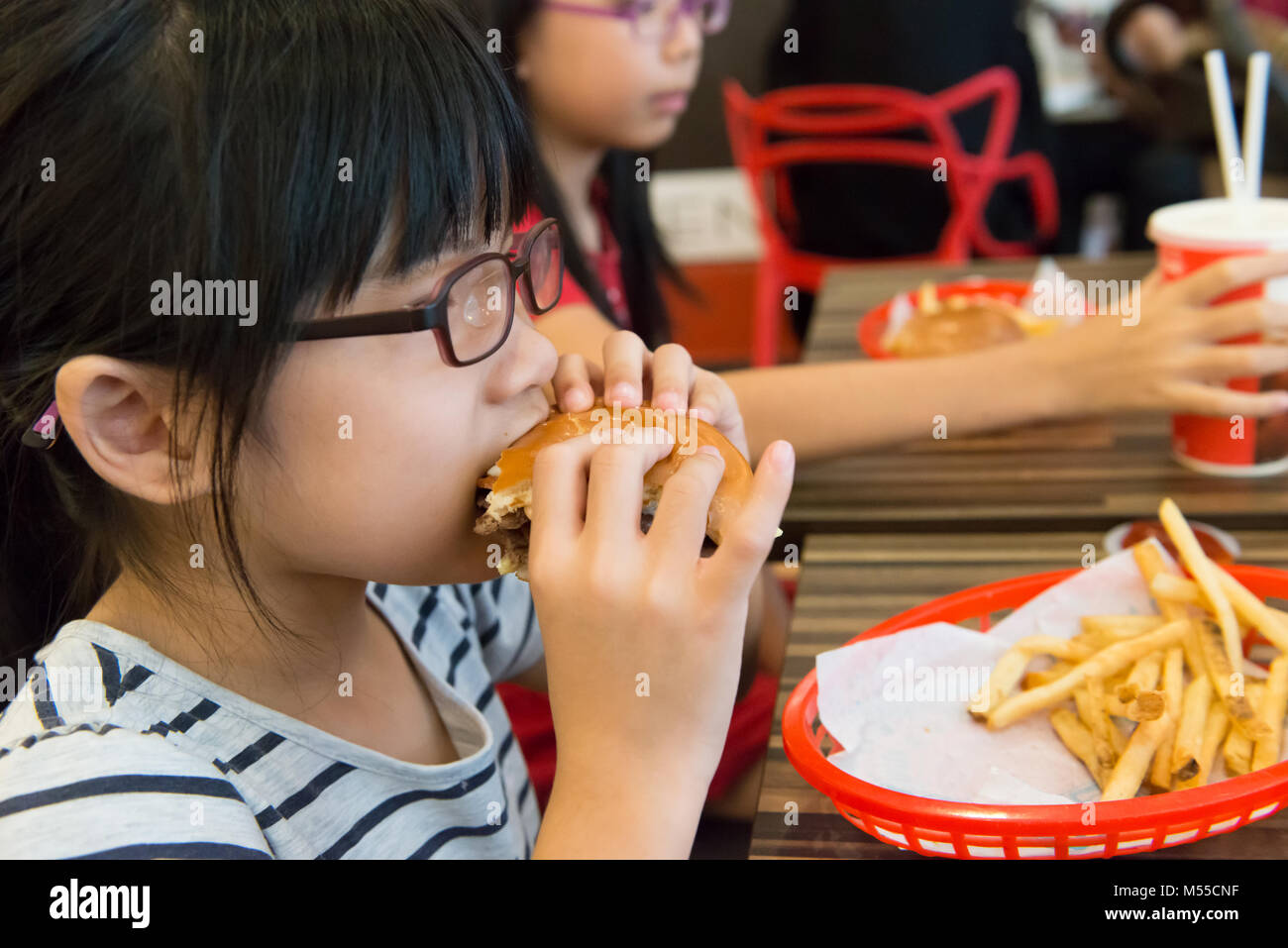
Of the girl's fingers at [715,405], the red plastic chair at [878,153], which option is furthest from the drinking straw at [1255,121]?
the red plastic chair at [878,153]

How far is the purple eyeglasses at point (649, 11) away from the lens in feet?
6.64

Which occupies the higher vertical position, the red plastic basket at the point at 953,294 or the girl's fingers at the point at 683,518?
the red plastic basket at the point at 953,294

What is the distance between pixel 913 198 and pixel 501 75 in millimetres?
2428

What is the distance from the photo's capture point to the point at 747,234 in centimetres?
520

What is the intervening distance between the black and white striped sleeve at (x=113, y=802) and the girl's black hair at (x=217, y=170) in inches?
7.8

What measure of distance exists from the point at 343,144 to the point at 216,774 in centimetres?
52

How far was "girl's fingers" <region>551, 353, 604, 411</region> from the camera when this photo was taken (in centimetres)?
115

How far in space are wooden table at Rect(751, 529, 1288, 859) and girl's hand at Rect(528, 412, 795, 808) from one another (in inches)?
4.3

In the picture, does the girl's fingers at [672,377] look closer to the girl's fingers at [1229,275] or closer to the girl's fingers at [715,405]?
the girl's fingers at [715,405]

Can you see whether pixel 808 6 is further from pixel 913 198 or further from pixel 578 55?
pixel 578 55

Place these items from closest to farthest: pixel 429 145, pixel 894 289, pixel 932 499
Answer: pixel 429 145 → pixel 932 499 → pixel 894 289
